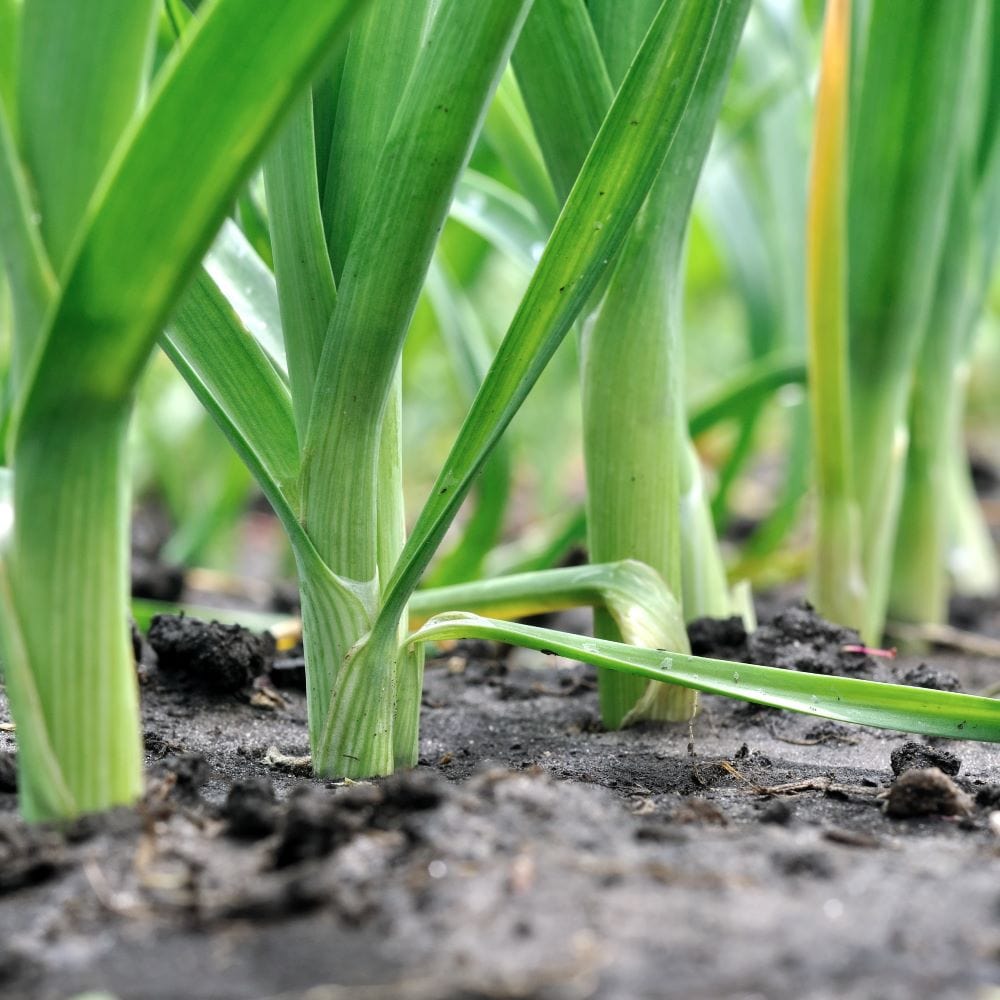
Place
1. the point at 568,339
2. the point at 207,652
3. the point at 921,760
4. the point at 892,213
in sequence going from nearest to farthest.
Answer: the point at 921,760
the point at 207,652
the point at 892,213
the point at 568,339

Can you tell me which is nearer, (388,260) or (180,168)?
(180,168)

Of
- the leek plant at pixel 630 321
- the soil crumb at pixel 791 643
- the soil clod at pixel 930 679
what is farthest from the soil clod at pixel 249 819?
the soil clod at pixel 930 679

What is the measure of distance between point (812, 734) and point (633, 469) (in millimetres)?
262

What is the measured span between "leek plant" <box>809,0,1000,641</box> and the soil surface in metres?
0.47

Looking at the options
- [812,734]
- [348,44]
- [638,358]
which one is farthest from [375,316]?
[812,734]

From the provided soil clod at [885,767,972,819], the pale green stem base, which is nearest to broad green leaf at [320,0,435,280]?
the pale green stem base

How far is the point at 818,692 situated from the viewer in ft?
2.35

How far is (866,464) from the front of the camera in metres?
1.22

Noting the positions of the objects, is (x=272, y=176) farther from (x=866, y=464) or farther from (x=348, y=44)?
(x=866, y=464)

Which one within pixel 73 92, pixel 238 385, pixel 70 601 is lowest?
pixel 70 601

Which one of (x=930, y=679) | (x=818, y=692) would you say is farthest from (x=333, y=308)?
(x=930, y=679)

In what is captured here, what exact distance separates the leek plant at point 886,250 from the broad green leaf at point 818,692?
1.52ft

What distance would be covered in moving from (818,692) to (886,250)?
0.60 m

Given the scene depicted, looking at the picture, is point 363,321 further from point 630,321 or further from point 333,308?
point 630,321
